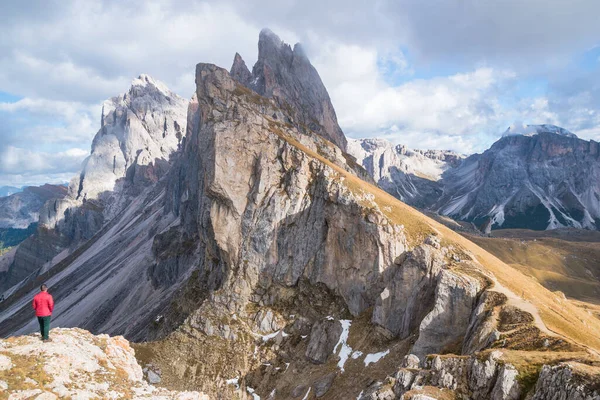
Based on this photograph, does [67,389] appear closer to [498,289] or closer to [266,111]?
[498,289]

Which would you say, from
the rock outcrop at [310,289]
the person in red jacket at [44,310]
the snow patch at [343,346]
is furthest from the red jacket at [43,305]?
the snow patch at [343,346]

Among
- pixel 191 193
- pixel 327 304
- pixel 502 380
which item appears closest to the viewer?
pixel 502 380

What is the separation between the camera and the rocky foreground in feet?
63.4

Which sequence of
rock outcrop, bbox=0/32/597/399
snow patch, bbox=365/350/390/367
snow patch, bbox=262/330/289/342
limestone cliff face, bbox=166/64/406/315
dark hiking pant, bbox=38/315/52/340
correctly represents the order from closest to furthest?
dark hiking pant, bbox=38/315/52/340, rock outcrop, bbox=0/32/597/399, snow patch, bbox=365/350/390/367, snow patch, bbox=262/330/289/342, limestone cliff face, bbox=166/64/406/315

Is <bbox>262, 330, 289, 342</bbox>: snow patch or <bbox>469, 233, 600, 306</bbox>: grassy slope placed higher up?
<bbox>262, 330, 289, 342</bbox>: snow patch

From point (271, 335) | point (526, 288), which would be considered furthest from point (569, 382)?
point (271, 335)

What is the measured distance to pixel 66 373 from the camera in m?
21.2

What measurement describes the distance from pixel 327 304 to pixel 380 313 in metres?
15.2

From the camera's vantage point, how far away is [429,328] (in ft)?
165

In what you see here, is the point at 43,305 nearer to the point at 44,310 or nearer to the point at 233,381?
the point at 44,310

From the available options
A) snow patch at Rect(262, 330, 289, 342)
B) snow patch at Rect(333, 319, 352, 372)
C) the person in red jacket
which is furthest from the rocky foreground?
snow patch at Rect(262, 330, 289, 342)

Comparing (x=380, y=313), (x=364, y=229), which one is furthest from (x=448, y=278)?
(x=364, y=229)

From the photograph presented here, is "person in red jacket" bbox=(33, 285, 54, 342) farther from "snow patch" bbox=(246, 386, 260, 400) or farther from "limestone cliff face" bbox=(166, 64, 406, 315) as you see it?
"limestone cliff face" bbox=(166, 64, 406, 315)

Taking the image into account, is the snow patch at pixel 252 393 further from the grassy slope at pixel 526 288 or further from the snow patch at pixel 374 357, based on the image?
the grassy slope at pixel 526 288
